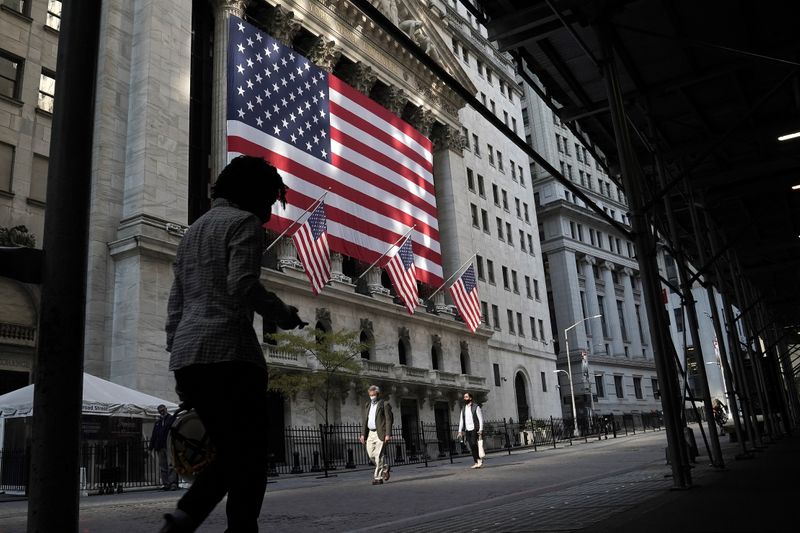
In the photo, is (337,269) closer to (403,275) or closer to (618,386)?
(403,275)

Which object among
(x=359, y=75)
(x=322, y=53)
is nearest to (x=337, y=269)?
(x=322, y=53)

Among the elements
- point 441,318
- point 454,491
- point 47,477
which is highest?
point 441,318

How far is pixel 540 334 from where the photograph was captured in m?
61.2

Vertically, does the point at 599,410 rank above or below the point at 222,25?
below

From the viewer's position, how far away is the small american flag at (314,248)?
2402 centimetres

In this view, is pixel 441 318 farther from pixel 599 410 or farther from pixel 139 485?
pixel 599 410

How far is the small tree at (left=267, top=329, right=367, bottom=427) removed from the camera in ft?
92.7

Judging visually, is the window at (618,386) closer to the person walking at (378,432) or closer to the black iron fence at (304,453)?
the black iron fence at (304,453)

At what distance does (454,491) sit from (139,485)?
13.2 m

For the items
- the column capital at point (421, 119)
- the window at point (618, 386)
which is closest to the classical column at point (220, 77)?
the column capital at point (421, 119)

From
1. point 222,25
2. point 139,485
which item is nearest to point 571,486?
point 139,485

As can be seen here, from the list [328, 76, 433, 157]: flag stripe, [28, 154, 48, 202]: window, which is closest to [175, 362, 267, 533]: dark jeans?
[28, 154, 48, 202]: window

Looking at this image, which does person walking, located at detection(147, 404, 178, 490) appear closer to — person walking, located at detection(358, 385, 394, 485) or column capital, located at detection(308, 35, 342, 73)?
person walking, located at detection(358, 385, 394, 485)

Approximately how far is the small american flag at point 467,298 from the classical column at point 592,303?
51.0 metres
